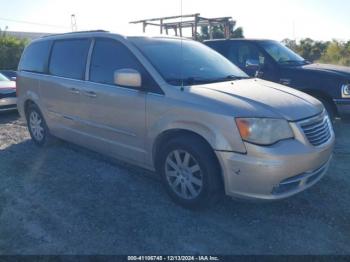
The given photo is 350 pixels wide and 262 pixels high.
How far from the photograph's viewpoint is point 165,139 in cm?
364

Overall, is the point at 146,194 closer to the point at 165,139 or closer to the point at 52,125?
the point at 165,139

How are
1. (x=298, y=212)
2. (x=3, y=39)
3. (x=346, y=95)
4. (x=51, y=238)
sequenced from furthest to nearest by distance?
(x=3, y=39) → (x=346, y=95) → (x=298, y=212) → (x=51, y=238)

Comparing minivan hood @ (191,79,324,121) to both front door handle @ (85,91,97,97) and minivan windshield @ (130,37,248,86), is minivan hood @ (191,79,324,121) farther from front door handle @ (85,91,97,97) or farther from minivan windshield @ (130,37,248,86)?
front door handle @ (85,91,97,97)

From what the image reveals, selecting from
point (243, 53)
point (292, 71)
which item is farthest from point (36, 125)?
point (292, 71)

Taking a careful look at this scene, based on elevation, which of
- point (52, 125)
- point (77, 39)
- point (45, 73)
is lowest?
point (52, 125)

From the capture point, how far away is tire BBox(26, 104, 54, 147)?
5.68 metres

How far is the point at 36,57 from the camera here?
18.7ft

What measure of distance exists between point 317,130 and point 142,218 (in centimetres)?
194

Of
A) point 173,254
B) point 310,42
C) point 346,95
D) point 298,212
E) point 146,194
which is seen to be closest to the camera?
point 173,254

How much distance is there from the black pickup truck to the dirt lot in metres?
2.15

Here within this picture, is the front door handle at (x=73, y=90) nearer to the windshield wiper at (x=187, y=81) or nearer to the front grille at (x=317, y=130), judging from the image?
the windshield wiper at (x=187, y=81)

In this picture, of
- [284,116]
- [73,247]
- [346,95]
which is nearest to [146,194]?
[73,247]

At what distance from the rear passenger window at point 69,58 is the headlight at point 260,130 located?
2.48m

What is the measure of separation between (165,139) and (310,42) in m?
24.4
